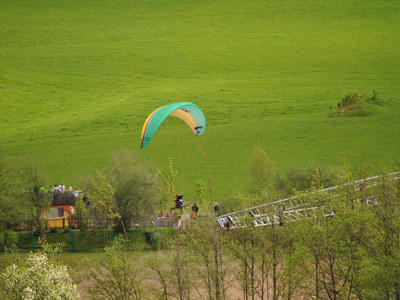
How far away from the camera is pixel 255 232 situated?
22.3 metres

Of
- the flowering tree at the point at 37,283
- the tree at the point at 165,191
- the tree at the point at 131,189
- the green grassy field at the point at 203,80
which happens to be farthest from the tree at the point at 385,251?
the green grassy field at the point at 203,80

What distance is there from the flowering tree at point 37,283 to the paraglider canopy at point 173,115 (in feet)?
24.4

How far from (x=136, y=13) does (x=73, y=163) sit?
62250mm

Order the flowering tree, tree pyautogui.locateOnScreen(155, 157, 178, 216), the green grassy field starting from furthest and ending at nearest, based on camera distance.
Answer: the green grassy field → tree pyautogui.locateOnScreen(155, 157, 178, 216) → the flowering tree

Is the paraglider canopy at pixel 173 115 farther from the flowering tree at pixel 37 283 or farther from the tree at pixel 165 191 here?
the tree at pixel 165 191

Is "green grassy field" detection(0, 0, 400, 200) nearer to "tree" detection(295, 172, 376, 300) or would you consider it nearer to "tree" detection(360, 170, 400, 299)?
"tree" detection(360, 170, 400, 299)

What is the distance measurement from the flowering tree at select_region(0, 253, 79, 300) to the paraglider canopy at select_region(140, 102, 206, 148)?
742cm

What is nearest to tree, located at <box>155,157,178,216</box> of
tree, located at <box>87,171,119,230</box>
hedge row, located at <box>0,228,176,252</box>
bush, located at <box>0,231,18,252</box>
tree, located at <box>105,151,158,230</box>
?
tree, located at <box>105,151,158,230</box>

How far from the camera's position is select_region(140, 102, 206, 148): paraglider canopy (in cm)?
2328

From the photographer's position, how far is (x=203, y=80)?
81.8 m

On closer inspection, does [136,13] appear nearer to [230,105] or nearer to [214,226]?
[230,105]

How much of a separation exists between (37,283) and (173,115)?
12352 mm

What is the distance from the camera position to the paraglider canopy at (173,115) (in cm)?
2328

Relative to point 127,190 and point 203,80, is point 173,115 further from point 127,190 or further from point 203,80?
point 203,80
